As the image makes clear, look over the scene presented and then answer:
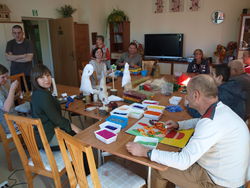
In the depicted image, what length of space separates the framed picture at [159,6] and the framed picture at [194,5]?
2.04 ft

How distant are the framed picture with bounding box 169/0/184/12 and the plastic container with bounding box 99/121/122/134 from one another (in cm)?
457

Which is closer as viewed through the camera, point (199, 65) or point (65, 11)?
point (199, 65)

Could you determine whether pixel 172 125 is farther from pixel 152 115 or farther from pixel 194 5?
pixel 194 5

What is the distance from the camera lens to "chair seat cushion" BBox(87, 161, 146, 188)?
134cm

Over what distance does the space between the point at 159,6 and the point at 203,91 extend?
483 centimetres

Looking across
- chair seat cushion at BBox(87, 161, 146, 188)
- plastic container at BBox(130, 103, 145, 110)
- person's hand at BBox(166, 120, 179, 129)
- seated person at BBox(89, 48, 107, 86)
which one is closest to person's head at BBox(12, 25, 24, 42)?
seated person at BBox(89, 48, 107, 86)

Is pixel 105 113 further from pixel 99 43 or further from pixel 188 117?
pixel 99 43

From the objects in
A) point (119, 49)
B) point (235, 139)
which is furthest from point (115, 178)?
point (119, 49)

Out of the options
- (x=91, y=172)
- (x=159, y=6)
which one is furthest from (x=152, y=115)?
(x=159, y=6)

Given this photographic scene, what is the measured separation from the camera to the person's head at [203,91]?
1.17m

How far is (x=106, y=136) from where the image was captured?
138 centimetres

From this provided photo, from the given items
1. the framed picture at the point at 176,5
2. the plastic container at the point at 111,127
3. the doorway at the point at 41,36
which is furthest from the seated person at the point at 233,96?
the doorway at the point at 41,36

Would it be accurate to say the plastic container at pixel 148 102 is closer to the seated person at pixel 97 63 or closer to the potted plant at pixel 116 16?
the seated person at pixel 97 63

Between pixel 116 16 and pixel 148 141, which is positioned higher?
pixel 116 16
